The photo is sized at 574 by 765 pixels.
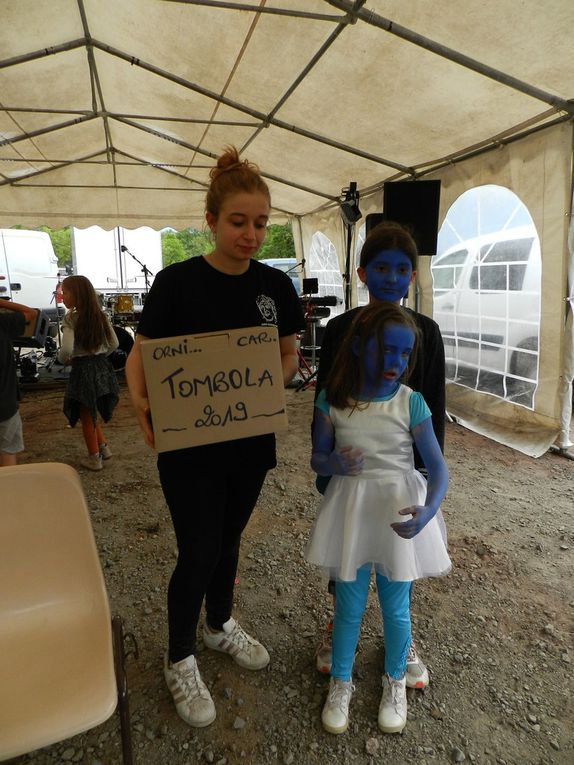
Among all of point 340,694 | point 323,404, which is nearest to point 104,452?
point 340,694

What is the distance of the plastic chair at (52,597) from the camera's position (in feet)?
3.68

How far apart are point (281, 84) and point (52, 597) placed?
4281mm

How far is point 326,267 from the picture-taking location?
8.55 m

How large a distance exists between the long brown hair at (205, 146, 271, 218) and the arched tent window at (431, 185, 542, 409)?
3354 mm

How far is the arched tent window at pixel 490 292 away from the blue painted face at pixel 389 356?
10.6 ft

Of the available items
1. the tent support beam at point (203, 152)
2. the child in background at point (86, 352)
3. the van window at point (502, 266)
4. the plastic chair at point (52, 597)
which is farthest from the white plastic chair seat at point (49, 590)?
the tent support beam at point (203, 152)

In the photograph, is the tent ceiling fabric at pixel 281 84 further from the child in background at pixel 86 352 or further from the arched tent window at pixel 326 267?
the child in background at pixel 86 352

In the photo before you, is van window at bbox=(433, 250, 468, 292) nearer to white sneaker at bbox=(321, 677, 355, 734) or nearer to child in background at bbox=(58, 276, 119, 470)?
child in background at bbox=(58, 276, 119, 470)

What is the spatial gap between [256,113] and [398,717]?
4.98m

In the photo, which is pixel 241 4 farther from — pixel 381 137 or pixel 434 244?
pixel 434 244

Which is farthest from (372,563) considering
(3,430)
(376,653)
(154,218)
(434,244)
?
(154,218)

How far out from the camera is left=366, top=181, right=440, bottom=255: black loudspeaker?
392 cm

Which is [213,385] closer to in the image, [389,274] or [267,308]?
[267,308]

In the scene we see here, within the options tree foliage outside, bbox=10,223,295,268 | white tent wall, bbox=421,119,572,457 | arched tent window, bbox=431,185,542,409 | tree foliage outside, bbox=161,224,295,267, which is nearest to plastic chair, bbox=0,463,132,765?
white tent wall, bbox=421,119,572,457
